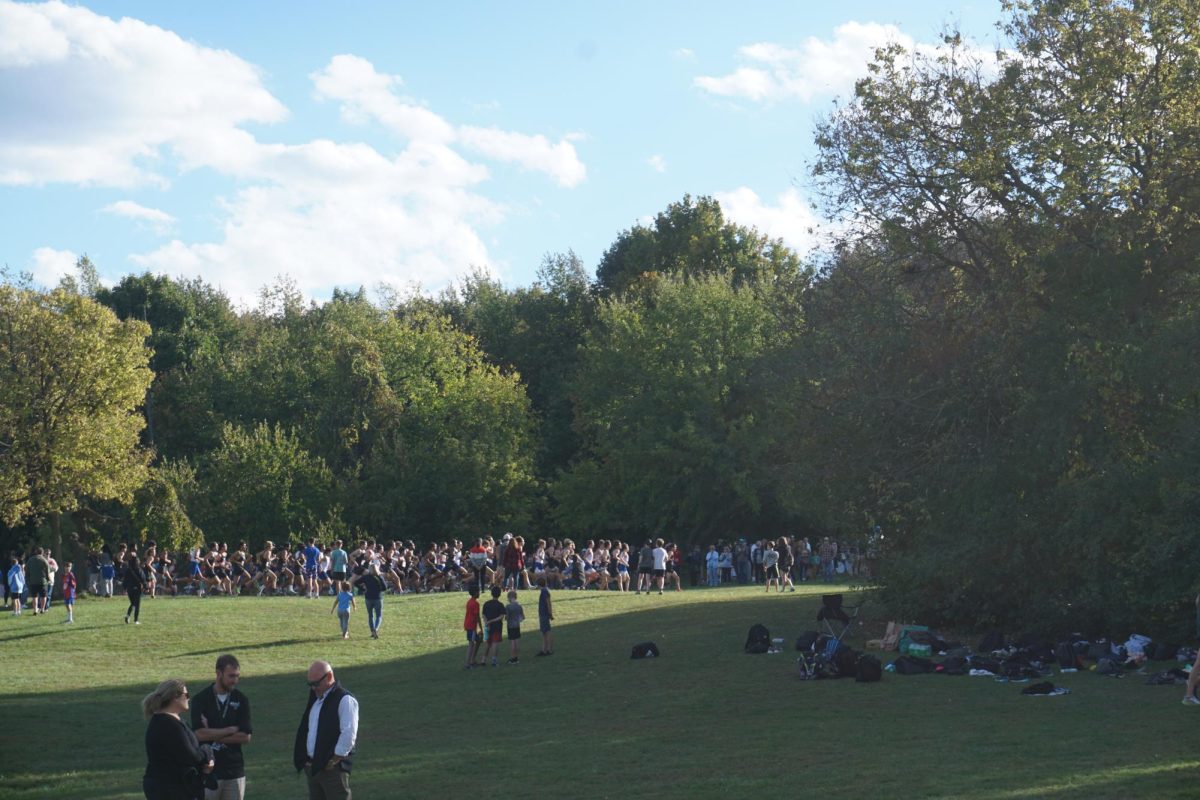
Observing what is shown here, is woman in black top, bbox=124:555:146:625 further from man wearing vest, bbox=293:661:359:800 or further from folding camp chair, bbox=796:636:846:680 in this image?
man wearing vest, bbox=293:661:359:800

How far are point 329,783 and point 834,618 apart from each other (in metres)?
16.0

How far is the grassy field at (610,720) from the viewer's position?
42.8ft

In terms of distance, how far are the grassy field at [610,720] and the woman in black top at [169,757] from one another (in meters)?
4.66

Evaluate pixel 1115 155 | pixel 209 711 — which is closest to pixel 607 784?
pixel 209 711

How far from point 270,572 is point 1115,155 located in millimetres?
27972

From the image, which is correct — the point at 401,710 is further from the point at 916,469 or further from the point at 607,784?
the point at 916,469

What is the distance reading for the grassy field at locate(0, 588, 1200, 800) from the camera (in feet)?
42.8

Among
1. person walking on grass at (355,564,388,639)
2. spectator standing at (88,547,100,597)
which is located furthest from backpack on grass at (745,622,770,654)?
spectator standing at (88,547,100,597)

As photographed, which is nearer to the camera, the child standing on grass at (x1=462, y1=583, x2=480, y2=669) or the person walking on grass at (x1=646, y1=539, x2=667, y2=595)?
the child standing on grass at (x1=462, y1=583, x2=480, y2=669)

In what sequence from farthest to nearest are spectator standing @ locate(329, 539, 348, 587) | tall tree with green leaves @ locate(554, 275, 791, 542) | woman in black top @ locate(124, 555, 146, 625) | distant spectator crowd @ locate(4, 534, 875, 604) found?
tall tree with green leaves @ locate(554, 275, 791, 542) < distant spectator crowd @ locate(4, 534, 875, 604) < spectator standing @ locate(329, 539, 348, 587) < woman in black top @ locate(124, 555, 146, 625)

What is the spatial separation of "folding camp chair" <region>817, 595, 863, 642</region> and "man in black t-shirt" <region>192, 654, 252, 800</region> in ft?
50.8

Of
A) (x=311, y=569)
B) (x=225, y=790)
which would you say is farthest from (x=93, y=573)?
(x=225, y=790)

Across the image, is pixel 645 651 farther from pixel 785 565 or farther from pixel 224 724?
pixel 785 565

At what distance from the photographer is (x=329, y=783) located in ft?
32.9
